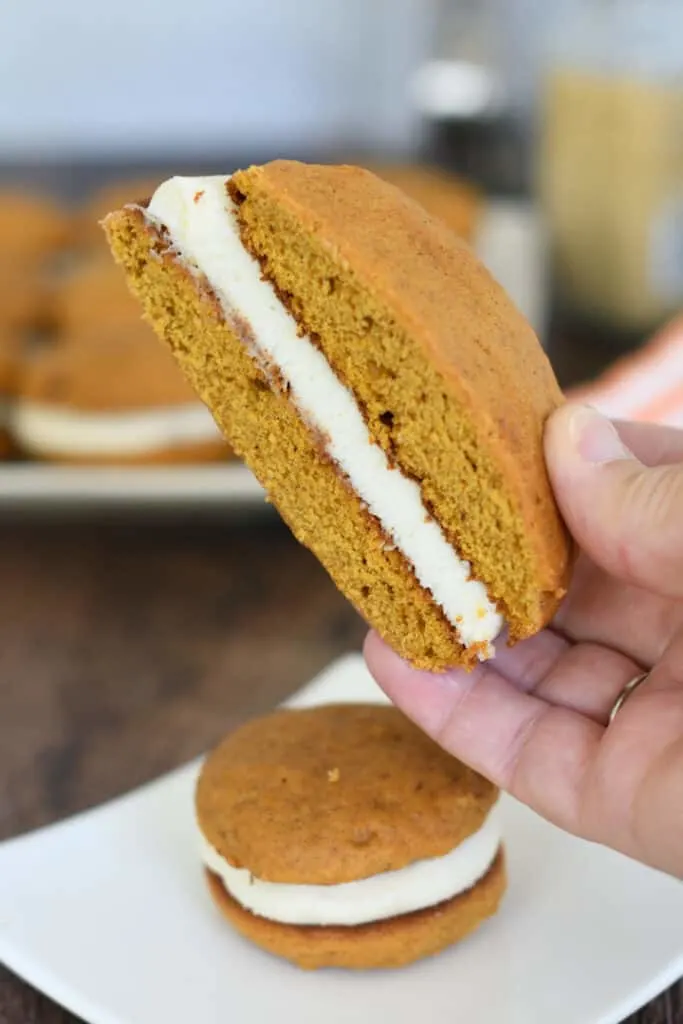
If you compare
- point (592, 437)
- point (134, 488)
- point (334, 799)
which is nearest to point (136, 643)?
point (134, 488)

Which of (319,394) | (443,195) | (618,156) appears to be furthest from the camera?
(443,195)

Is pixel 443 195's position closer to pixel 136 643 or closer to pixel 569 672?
pixel 136 643

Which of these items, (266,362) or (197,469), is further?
(197,469)

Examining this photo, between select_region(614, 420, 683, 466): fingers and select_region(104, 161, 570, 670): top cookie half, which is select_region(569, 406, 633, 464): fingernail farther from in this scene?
select_region(614, 420, 683, 466): fingers

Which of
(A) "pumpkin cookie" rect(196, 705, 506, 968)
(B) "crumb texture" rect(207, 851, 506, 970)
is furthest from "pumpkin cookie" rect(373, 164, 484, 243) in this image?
(B) "crumb texture" rect(207, 851, 506, 970)

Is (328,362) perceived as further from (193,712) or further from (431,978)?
(193,712)

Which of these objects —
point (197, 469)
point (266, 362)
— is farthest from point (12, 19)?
point (266, 362)
